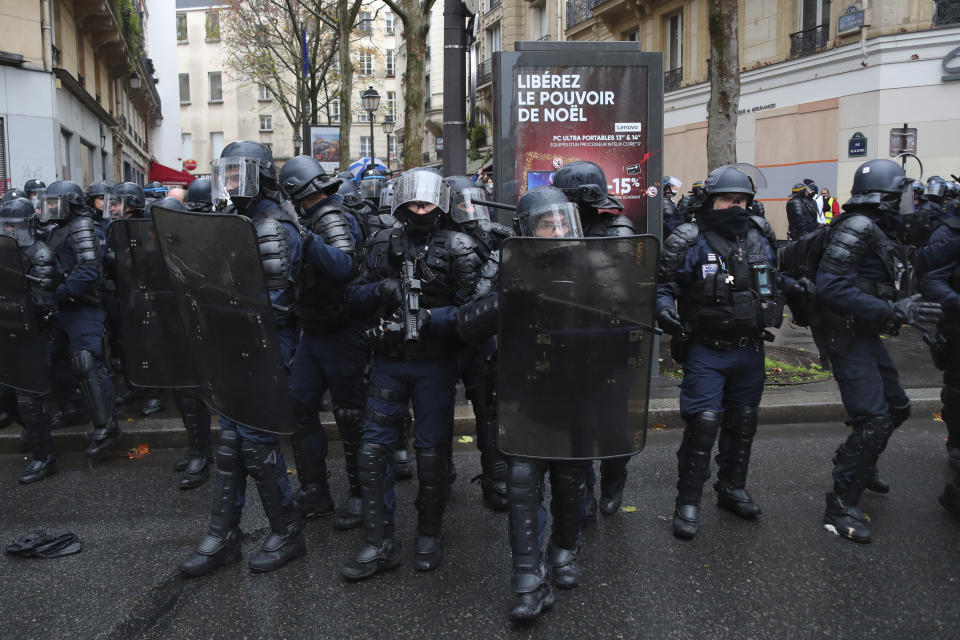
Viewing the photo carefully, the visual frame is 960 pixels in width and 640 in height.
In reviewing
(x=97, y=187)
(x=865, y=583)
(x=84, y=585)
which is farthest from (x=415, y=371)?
(x=97, y=187)

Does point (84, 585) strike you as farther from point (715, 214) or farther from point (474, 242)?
point (715, 214)

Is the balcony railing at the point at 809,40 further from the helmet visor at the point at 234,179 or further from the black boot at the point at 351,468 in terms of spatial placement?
the helmet visor at the point at 234,179

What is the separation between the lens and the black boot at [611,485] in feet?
13.9

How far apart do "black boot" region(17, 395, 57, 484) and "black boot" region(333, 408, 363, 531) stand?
2.04 metres

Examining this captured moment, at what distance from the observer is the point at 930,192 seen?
1002 cm

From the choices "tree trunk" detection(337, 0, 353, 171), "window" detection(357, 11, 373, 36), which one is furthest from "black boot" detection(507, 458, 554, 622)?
"window" detection(357, 11, 373, 36)

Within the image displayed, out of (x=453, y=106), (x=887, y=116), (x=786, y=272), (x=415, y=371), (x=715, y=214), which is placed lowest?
(x=415, y=371)

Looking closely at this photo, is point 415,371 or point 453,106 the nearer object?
point 415,371

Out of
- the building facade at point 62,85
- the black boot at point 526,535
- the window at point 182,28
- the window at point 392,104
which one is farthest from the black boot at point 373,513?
the window at point 182,28

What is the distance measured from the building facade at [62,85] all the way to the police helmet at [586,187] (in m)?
12.3

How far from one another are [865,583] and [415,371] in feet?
7.03

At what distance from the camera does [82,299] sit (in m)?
5.46

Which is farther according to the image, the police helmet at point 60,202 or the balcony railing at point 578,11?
the balcony railing at point 578,11

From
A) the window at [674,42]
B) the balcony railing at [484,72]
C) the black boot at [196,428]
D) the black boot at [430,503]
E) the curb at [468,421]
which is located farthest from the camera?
the balcony railing at [484,72]
